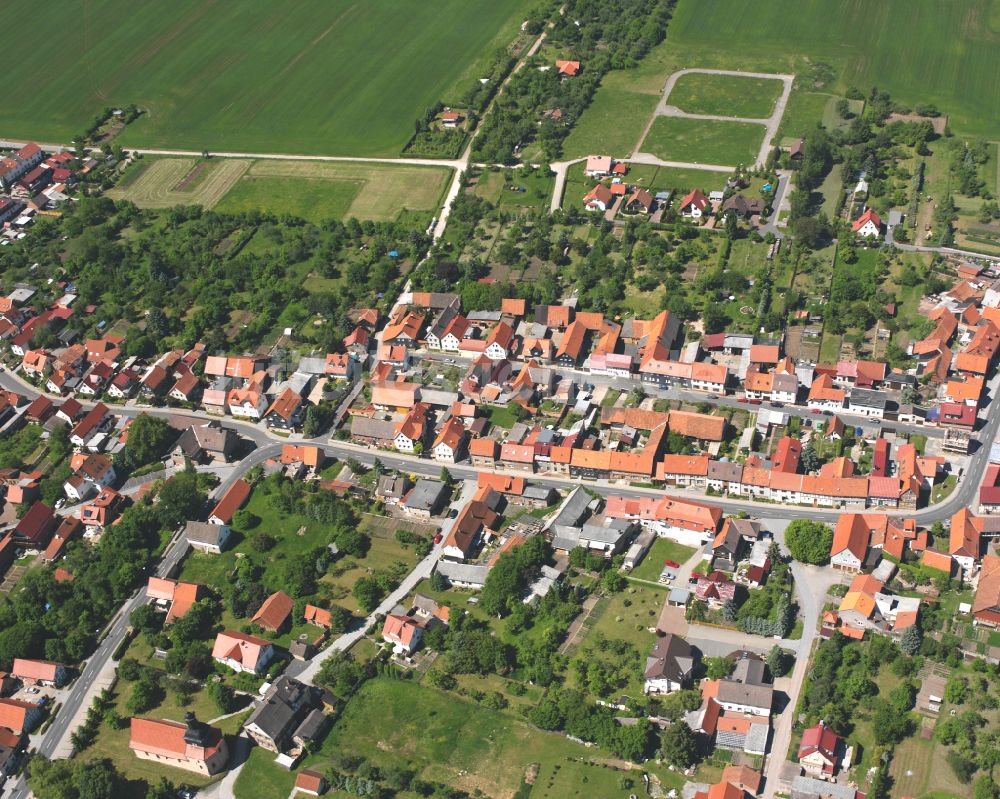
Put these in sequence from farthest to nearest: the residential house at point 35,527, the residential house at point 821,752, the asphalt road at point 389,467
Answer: the residential house at point 35,527 → the asphalt road at point 389,467 → the residential house at point 821,752

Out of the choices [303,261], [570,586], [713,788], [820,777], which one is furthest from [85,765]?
[303,261]

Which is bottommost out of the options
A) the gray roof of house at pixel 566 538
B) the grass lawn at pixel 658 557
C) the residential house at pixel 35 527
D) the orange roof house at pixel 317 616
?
→ the grass lawn at pixel 658 557

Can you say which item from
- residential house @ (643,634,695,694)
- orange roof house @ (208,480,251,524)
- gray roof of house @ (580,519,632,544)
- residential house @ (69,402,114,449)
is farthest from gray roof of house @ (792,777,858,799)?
residential house @ (69,402,114,449)

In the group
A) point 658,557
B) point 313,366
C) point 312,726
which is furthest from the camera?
point 313,366

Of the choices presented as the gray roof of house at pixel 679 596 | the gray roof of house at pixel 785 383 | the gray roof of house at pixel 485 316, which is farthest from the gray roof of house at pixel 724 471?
the gray roof of house at pixel 485 316

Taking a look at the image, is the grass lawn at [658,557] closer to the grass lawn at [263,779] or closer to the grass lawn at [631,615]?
the grass lawn at [631,615]

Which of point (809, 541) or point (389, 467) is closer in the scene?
point (809, 541)

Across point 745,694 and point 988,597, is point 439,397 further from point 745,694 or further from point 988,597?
point 988,597

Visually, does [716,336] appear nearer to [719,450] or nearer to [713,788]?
[719,450]

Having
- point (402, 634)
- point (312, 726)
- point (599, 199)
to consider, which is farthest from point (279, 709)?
point (599, 199)
